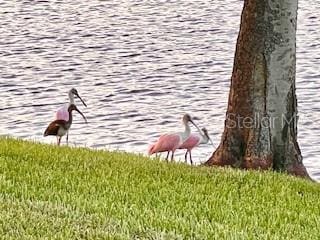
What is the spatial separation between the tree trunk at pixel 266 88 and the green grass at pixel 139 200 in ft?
3.21

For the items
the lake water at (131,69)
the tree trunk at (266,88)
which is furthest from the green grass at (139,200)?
the lake water at (131,69)

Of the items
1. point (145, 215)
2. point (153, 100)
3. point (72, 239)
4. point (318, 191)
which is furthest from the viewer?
point (153, 100)

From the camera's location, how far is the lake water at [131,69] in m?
16.1

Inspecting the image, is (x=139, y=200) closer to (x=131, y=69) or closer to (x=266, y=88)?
(x=266, y=88)

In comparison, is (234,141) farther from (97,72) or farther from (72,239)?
(97,72)

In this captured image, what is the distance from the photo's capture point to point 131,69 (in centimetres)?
2095

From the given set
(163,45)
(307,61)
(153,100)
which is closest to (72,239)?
(153,100)

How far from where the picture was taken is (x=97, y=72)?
21062 millimetres

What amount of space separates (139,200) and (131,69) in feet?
44.1

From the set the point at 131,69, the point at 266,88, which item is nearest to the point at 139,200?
the point at 266,88

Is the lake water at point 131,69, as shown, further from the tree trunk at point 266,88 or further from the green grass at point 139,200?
the green grass at point 139,200

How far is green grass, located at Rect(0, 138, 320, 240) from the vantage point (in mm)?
6500

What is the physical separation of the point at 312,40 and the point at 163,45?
11.8ft

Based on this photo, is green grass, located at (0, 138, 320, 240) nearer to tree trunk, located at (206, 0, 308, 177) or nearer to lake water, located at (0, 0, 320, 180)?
tree trunk, located at (206, 0, 308, 177)
